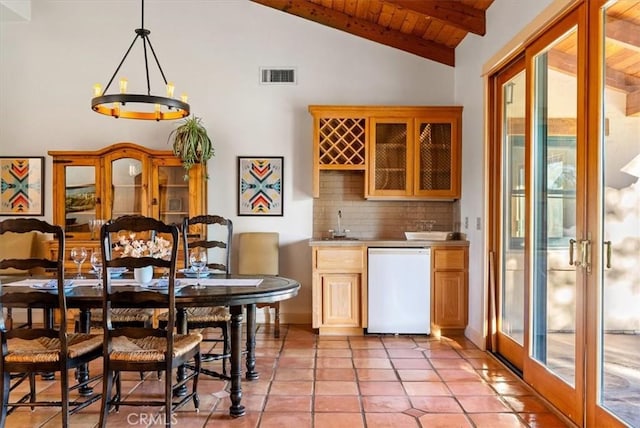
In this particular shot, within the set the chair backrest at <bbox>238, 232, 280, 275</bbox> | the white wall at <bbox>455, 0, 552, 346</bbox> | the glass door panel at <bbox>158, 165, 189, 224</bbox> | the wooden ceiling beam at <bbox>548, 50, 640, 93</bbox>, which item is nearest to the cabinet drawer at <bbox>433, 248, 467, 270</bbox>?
the white wall at <bbox>455, 0, 552, 346</bbox>

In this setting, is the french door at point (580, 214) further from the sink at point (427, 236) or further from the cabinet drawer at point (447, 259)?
the sink at point (427, 236)

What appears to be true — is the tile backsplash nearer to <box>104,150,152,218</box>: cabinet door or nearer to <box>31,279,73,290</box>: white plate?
<box>104,150,152,218</box>: cabinet door

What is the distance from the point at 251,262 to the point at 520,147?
276 centimetres

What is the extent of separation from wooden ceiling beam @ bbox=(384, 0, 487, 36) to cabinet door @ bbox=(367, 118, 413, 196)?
104cm

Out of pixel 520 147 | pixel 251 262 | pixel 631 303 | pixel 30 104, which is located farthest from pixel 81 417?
pixel 30 104

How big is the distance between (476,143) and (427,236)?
1046mm

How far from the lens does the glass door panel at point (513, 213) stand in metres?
3.62

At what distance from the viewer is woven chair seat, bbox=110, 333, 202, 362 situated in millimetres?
2461

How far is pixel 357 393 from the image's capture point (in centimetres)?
316

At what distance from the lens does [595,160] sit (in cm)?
249

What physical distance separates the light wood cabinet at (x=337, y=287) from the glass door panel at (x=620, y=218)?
2.46 meters

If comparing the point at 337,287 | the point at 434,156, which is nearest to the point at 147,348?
the point at 337,287

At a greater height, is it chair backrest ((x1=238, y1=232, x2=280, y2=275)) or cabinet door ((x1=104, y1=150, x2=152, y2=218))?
cabinet door ((x1=104, y1=150, x2=152, y2=218))

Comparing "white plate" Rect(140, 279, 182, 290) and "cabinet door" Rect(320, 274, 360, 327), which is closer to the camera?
"white plate" Rect(140, 279, 182, 290)
